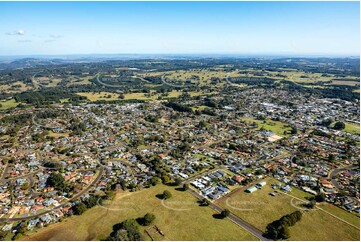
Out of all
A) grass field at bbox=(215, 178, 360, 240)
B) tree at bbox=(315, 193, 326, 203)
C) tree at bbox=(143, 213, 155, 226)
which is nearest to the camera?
grass field at bbox=(215, 178, 360, 240)

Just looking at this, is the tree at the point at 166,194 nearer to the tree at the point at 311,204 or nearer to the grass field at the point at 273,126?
the tree at the point at 311,204

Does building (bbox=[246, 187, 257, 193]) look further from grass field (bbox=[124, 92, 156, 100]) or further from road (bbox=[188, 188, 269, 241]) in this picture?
grass field (bbox=[124, 92, 156, 100])

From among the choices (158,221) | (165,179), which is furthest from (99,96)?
(158,221)

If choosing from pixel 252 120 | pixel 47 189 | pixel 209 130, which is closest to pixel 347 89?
pixel 252 120

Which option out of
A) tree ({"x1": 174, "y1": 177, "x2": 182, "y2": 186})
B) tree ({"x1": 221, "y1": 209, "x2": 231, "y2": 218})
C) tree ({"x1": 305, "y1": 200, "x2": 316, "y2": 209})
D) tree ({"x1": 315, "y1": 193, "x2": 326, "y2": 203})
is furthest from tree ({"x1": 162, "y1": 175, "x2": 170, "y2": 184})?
tree ({"x1": 315, "y1": 193, "x2": 326, "y2": 203})

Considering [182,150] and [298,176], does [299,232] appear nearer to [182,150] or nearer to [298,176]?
[298,176]

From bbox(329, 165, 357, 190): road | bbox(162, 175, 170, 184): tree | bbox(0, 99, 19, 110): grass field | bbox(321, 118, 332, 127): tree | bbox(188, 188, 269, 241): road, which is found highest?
bbox(0, 99, 19, 110): grass field

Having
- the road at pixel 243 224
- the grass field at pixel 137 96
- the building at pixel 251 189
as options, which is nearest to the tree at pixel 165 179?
→ the road at pixel 243 224
